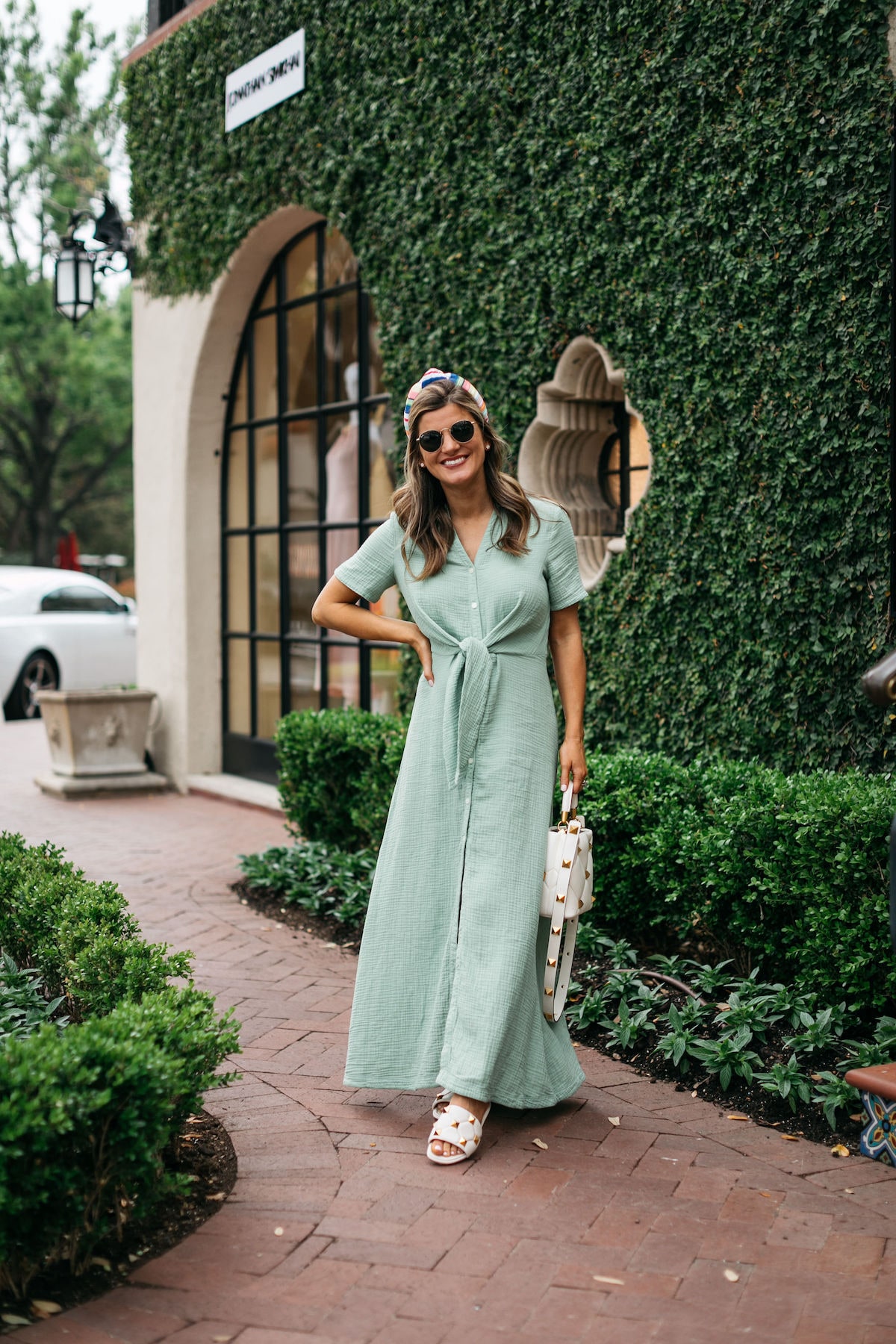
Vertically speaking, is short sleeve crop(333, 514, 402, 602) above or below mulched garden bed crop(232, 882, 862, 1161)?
above

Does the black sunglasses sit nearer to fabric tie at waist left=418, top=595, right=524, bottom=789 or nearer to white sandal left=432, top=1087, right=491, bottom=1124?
fabric tie at waist left=418, top=595, right=524, bottom=789

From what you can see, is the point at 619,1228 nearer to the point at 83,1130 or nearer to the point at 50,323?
the point at 83,1130

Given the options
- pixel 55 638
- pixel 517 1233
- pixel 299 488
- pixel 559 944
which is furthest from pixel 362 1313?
pixel 55 638

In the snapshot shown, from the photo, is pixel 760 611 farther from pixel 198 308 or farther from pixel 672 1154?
pixel 198 308

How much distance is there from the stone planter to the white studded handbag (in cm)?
668

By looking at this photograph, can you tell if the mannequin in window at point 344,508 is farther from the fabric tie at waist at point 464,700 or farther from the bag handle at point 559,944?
the bag handle at point 559,944

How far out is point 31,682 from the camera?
15.4m

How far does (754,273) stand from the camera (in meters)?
5.07

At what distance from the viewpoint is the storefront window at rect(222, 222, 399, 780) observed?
8227mm

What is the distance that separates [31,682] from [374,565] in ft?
41.6

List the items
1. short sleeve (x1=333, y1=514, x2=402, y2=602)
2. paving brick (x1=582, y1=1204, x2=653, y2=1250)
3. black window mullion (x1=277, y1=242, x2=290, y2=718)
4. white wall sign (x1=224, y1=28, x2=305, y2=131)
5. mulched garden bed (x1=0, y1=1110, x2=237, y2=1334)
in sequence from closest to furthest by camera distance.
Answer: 1. mulched garden bed (x1=0, y1=1110, x2=237, y2=1334)
2. paving brick (x1=582, y1=1204, x2=653, y2=1250)
3. short sleeve (x1=333, y1=514, x2=402, y2=602)
4. white wall sign (x1=224, y1=28, x2=305, y2=131)
5. black window mullion (x1=277, y1=242, x2=290, y2=718)

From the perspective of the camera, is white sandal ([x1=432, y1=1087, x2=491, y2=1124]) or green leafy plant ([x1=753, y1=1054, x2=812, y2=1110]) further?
green leafy plant ([x1=753, y1=1054, x2=812, y2=1110])

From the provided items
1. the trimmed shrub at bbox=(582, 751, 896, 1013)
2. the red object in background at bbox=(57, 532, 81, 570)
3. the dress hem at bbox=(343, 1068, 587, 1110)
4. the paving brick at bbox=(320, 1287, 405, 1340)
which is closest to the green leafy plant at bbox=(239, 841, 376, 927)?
the trimmed shrub at bbox=(582, 751, 896, 1013)

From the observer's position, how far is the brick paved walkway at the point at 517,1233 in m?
2.51
